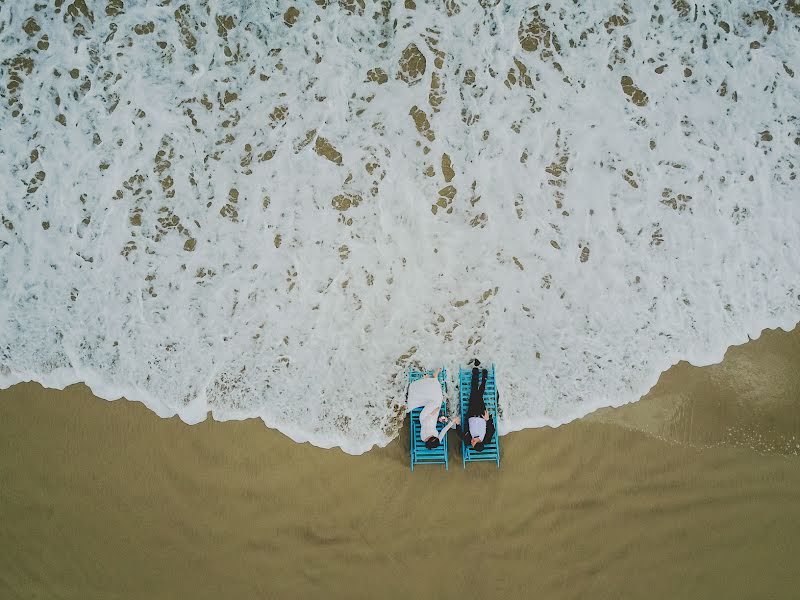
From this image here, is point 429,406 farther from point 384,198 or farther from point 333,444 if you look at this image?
point 384,198

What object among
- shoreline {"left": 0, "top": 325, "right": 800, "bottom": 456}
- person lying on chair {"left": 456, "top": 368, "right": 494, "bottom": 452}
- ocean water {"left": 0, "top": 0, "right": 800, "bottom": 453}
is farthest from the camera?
ocean water {"left": 0, "top": 0, "right": 800, "bottom": 453}

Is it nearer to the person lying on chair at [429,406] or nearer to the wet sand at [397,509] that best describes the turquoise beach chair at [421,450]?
the person lying on chair at [429,406]

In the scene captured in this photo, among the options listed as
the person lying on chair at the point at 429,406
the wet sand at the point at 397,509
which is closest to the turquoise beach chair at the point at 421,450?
the person lying on chair at the point at 429,406

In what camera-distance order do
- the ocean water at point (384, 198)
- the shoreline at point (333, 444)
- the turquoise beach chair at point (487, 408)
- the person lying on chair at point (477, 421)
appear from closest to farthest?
the person lying on chair at point (477, 421) → the turquoise beach chair at point (487, 408) → the shoreline at point (333, 444) → the ocean water at point (384, 198)

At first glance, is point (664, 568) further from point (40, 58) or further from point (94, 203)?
point (40, 58)

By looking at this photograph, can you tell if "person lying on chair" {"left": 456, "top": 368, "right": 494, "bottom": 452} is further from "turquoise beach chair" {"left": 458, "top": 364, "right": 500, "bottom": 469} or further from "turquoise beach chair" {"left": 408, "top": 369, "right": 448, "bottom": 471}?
"turquoise beach chair" {"left": 408, "top": 369, "right": 448, "bottom": 471}

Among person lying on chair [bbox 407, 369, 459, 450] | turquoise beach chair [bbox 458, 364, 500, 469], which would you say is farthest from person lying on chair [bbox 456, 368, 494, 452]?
person lying on chair [bbox 407, 369, 459, 450]
